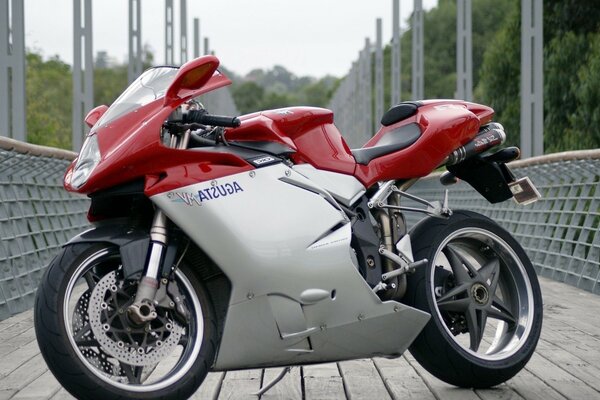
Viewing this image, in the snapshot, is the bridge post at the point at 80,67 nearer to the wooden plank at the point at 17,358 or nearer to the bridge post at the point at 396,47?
the wooden plank at the point at 17,358

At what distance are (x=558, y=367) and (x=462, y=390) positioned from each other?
834 millimetres

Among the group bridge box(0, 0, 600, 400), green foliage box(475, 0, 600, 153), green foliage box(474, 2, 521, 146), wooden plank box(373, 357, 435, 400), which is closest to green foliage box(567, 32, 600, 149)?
Result: green foliage box(475, 0, 600, 153)

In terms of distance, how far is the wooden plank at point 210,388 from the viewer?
5.05m

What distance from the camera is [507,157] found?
5500 millimetres

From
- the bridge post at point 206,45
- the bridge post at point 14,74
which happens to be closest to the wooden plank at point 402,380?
the bridge post at point 14,74

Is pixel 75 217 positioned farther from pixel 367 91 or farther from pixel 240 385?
pixel 367 91

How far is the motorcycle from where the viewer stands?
4.29 m

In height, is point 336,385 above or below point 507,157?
below

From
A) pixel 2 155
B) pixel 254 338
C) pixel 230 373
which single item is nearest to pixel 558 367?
pixel 230 373

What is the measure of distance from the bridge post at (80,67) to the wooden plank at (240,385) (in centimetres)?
1136

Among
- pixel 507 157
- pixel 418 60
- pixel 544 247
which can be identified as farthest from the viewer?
pixel 418 60

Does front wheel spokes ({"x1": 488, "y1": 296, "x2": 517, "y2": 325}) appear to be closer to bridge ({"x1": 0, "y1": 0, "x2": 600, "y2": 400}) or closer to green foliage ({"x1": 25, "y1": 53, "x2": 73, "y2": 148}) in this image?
bridge ({"x1": 0, "y1": 0, "x2": 600, "y2": 400})

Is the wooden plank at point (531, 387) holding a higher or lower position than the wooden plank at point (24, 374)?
higher

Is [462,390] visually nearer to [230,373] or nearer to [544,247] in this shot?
[230,373]
